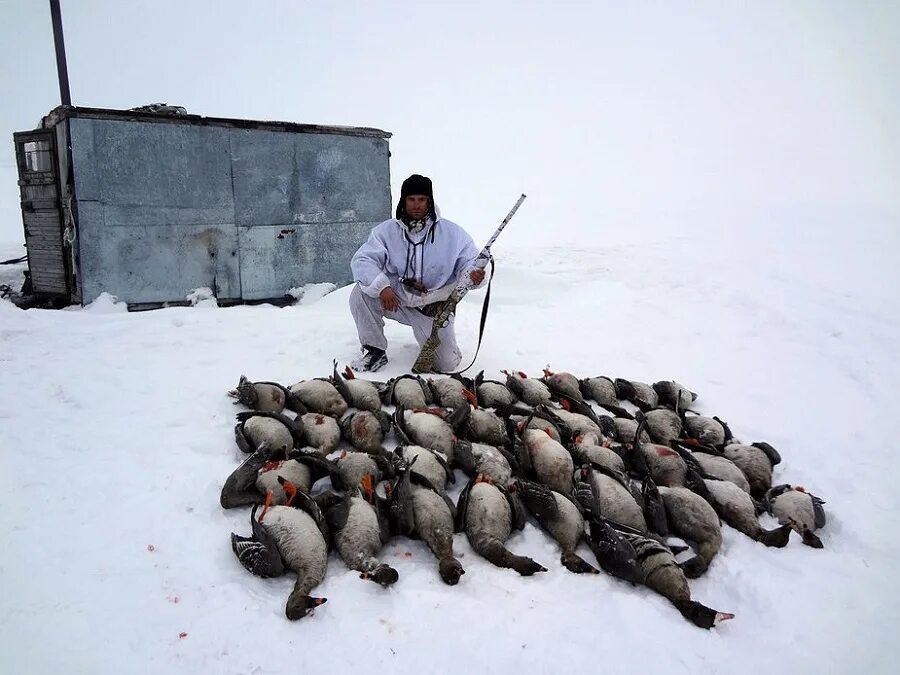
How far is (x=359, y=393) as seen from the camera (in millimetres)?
3957

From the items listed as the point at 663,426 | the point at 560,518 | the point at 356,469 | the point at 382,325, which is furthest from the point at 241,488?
the point at 663,426

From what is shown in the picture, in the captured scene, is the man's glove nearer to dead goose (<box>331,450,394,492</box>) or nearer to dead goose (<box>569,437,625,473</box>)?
dead goose (<box>331,450,394,492</box>)

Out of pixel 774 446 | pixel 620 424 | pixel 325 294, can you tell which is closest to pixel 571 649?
pixel 620 424

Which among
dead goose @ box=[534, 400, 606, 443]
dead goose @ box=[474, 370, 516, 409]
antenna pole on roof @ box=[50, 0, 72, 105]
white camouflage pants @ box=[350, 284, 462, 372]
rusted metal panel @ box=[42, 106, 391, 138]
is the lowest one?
dead goose @ box=[534, 400, 606, 443]

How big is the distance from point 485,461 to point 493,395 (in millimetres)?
930

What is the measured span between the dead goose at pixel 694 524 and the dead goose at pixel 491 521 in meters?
0.76

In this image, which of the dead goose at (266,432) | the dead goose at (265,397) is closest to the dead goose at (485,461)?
the dead goose at (266,432)

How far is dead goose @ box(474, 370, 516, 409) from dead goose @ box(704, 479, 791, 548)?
1459mm

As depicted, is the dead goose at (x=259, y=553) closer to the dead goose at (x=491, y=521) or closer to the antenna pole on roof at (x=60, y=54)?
the dead goose at (x=491, y=521)

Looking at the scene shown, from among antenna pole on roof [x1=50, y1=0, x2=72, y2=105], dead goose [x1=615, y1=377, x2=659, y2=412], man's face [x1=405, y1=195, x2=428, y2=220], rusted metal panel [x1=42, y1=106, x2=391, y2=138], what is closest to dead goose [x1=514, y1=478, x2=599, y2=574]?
dead goose [x1=615, y1=377, x2=659, y2=412]

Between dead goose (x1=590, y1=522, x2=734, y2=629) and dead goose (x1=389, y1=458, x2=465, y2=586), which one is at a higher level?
dead goose (x1=389, y1=458, x2=465, y2=586)

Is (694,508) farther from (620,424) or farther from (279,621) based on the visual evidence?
(279,621)

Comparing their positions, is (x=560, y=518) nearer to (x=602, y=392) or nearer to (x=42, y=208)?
(x=602, y=392)

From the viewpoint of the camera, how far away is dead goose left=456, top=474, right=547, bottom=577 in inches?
101
